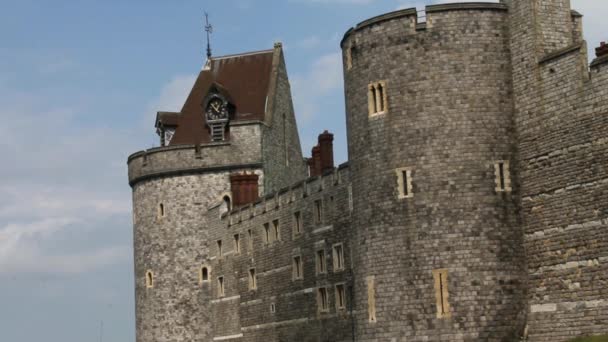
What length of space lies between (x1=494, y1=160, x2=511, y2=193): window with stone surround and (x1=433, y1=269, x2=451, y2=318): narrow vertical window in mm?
3172

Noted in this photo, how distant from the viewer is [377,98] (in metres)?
37.1

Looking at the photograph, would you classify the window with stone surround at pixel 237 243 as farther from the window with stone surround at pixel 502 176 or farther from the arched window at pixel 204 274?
the window with stone surround at pixel 502 176

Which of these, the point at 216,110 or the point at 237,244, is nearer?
the point at 237,244

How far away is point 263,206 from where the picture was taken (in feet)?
181

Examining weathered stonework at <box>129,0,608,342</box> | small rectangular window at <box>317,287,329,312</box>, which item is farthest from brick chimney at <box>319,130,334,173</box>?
weathered stonework at <box>129,0,608,342</box>

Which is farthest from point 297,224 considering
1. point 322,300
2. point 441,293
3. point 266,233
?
point 441,293

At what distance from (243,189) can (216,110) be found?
666 cm

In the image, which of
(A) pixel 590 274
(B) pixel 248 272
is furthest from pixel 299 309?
(A) pixel 590 274

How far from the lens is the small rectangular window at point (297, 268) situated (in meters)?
51.2

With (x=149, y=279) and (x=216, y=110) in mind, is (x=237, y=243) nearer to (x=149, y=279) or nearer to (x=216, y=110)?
(x=149, y=279)

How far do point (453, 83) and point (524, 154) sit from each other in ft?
10.4

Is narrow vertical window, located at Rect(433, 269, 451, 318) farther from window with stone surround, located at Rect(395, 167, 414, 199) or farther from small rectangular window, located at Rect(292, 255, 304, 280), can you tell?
small rectangular window, located at Rect(292, 255, 304, 280)

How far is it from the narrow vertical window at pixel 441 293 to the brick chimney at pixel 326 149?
17.5 meters

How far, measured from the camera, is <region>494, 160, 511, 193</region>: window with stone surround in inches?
1401
